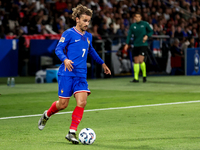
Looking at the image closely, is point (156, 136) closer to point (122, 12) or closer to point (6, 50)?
point (6, 50)

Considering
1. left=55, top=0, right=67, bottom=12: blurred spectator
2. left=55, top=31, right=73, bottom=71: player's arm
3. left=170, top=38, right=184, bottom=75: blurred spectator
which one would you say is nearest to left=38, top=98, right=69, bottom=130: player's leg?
left=55, top=31, right=73, bottom=71: player's arm

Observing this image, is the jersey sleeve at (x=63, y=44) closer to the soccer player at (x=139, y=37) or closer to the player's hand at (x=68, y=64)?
the player's hand at (x=68, y=64)

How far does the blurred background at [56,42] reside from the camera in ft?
66.5

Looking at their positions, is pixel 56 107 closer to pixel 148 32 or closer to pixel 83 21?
pixel 83 21

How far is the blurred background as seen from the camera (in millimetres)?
20266

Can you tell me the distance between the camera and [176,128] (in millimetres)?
6738

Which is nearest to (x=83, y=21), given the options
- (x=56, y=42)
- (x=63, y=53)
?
(x=63, y=53)

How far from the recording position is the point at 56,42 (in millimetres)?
20953

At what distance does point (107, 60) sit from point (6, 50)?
4.53m

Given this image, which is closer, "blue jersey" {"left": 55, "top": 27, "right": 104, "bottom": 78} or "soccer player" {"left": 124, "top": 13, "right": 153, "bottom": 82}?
"blue jersey" {"left": 55, "top": 27, "right": 104, "bottom": 78}

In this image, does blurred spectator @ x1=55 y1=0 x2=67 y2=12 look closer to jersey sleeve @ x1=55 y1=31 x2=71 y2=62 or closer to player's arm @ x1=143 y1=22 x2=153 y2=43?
player's arm @ x1=143 y1=22 x2=153 y2=43

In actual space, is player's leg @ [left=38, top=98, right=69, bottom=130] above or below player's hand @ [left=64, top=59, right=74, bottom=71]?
below

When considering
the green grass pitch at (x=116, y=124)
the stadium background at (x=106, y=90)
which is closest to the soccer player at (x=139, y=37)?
the stadium background at (x=106, y=90)

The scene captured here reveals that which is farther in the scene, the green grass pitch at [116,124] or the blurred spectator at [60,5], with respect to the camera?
the blurred spectator at [60,5]
